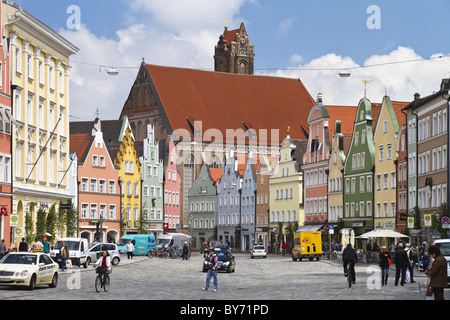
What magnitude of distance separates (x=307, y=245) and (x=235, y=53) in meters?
92.3

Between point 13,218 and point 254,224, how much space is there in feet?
242

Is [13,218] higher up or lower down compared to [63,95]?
lower down

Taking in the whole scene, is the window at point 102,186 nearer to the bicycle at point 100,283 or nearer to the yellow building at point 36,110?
the yellow building at point 36,110

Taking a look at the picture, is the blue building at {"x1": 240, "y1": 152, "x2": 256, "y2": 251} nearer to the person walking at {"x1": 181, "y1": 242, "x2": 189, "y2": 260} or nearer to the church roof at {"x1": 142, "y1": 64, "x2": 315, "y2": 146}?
the church roof at {"x1": 142, "y1": 64, "x2": 315, "y2": 146}

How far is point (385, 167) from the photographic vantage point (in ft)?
276

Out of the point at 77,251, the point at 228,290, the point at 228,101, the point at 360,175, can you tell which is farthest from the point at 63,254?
the point at 228,101

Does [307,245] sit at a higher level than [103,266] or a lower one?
lower

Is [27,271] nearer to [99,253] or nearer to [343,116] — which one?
[99,253]

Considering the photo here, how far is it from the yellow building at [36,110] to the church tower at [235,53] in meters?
93.5

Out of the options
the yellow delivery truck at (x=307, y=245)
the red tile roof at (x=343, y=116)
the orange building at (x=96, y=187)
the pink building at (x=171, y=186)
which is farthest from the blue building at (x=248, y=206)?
the yellow delivery truck at (x=307, y=245)

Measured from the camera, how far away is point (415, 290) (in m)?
34.2

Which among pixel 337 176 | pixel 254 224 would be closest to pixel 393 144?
pixel 337 176

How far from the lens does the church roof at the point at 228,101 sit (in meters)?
140
